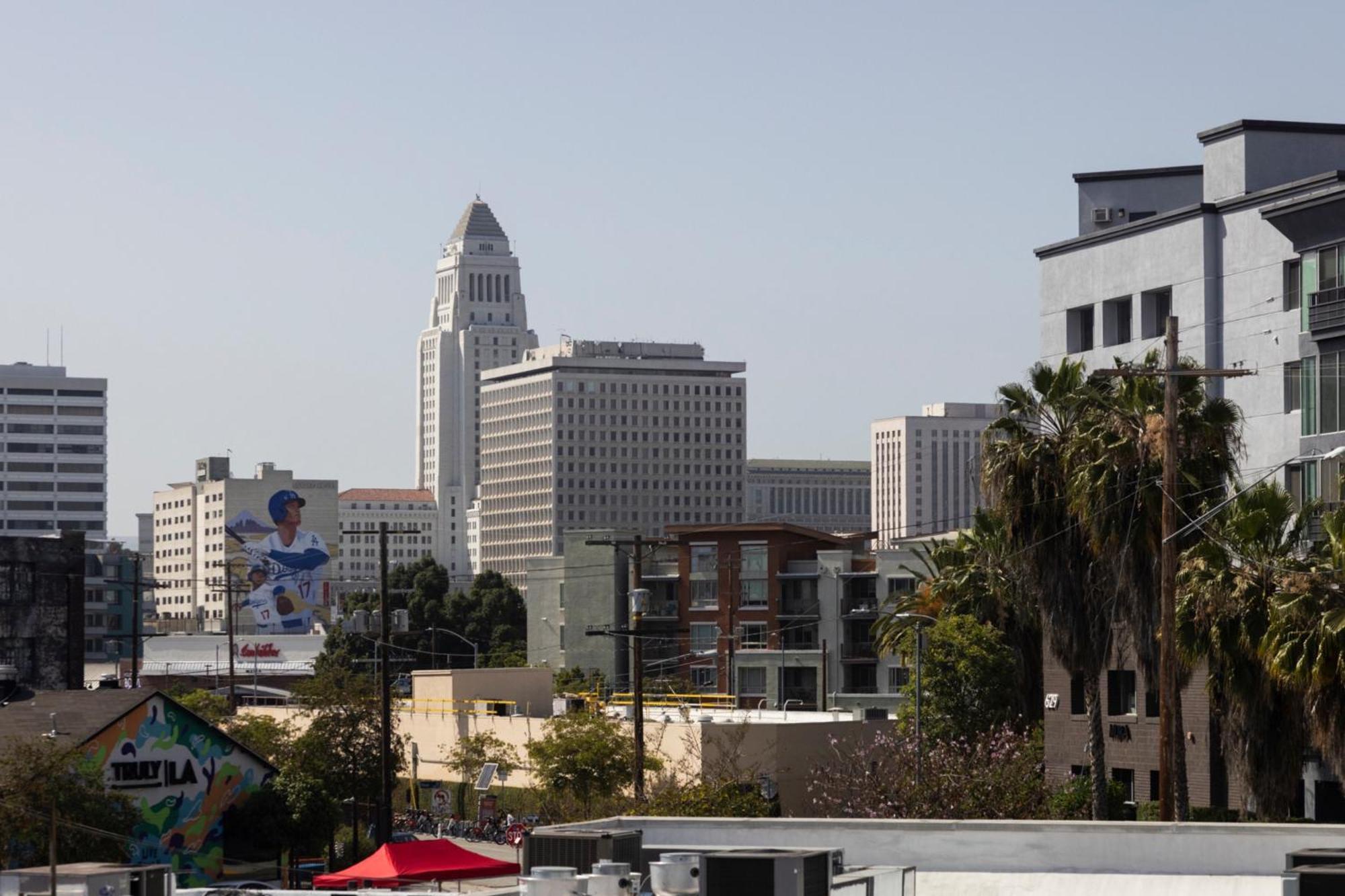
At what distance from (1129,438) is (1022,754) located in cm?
1401

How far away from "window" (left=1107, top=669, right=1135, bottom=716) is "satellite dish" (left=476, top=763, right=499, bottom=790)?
28757 millimetres

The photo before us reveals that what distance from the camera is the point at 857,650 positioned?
13238 centimetres

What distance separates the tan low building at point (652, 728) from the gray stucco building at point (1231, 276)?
16.4 m

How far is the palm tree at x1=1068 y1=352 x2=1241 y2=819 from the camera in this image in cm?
4912

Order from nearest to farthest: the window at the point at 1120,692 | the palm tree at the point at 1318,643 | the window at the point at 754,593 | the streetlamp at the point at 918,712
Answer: the palm tree at the point at 1318,643 → the streetlamp at the point at 918,712 → the window at the point at 1120,692 → the window at the point at 754,593

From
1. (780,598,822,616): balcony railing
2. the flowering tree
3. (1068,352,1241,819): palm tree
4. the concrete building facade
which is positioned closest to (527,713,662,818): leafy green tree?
the flowering tree

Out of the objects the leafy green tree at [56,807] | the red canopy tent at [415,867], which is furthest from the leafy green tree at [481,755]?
the red canopy tent at [415,867]

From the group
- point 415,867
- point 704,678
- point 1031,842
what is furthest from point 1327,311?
point 704,678

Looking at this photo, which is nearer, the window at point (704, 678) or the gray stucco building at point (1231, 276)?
the gray stucco building at point (1231, 276)

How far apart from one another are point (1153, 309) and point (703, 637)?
7677 centimetres

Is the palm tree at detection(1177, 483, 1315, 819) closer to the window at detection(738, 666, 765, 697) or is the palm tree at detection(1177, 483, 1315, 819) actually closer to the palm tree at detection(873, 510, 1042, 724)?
the palm tree at detection(873, 510, 1042, 724)

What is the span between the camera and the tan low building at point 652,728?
230 ft

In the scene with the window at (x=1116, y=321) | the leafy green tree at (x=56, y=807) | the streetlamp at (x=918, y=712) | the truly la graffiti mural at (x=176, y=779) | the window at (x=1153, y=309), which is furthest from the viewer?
the window at (x=1116, y=321)

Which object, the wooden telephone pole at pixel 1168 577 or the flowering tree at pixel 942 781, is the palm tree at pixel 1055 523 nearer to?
the flowering tree at pixel 942 781
